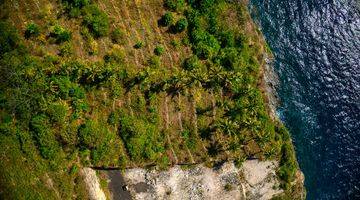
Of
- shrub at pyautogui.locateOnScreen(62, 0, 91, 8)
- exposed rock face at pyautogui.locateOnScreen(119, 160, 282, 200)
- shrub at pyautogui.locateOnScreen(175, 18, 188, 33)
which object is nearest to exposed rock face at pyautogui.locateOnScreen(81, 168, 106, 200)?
exposed rock face at pyautogui.locateOnScreen(119, 160, 282, 200)

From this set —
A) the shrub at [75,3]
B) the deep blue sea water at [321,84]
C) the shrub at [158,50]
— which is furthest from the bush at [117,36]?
the deep blue sea water at [321,84]

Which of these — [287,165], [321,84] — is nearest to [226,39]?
[321,84]

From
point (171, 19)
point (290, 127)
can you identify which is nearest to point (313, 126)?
point (290, 127)

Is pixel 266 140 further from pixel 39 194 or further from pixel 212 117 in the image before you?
pixel 39 194

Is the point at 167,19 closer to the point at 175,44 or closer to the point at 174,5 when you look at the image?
the point at 174,5

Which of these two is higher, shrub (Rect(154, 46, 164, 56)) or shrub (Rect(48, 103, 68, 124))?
shrub (Rect(154, 46, 164, 56))

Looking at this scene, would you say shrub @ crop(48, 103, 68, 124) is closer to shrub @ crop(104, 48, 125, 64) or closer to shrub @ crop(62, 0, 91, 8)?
shrub @ crop(104, 48, 125, 64)
